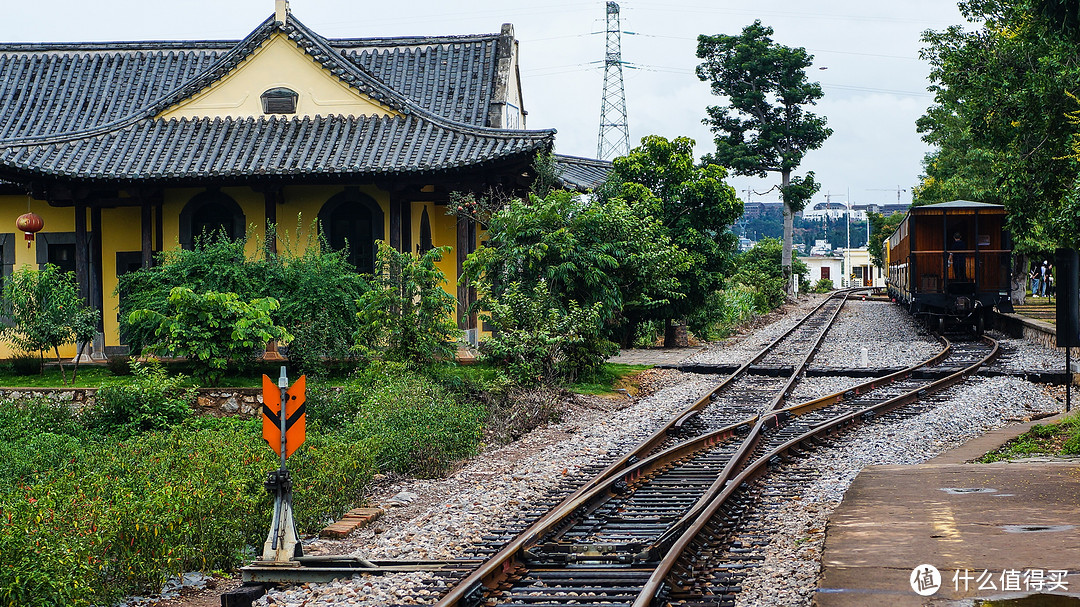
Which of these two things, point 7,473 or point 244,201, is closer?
point 7,473

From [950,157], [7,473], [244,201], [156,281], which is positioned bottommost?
[7,473]

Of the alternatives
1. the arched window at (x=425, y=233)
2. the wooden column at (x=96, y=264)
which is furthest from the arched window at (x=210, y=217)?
the arched window at (x=425, y=233)

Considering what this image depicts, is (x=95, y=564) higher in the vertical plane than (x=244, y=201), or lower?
lower

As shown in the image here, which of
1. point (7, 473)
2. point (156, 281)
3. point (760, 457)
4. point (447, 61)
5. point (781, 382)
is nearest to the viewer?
point (760, 457)

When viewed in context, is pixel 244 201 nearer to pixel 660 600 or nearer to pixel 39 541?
pixel 39 541

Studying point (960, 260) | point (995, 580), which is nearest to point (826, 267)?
point (960, 260)

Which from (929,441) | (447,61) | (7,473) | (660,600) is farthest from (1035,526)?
(447,61)

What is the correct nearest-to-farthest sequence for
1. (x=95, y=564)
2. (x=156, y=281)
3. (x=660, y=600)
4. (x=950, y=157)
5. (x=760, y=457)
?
(x=660, y=600), (x=95, y=564), (x=760, y=457), (x=156, y=281), (x=950, y=157)

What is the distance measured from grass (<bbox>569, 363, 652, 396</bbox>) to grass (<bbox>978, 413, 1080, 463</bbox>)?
712 centimetres

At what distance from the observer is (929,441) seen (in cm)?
1325

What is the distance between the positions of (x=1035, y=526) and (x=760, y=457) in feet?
14.4

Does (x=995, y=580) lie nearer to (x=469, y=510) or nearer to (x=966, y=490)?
(x=966, y=490)

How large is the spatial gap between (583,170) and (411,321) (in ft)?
→ 44.8

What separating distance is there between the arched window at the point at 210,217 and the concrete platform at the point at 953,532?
15562 millimetres
